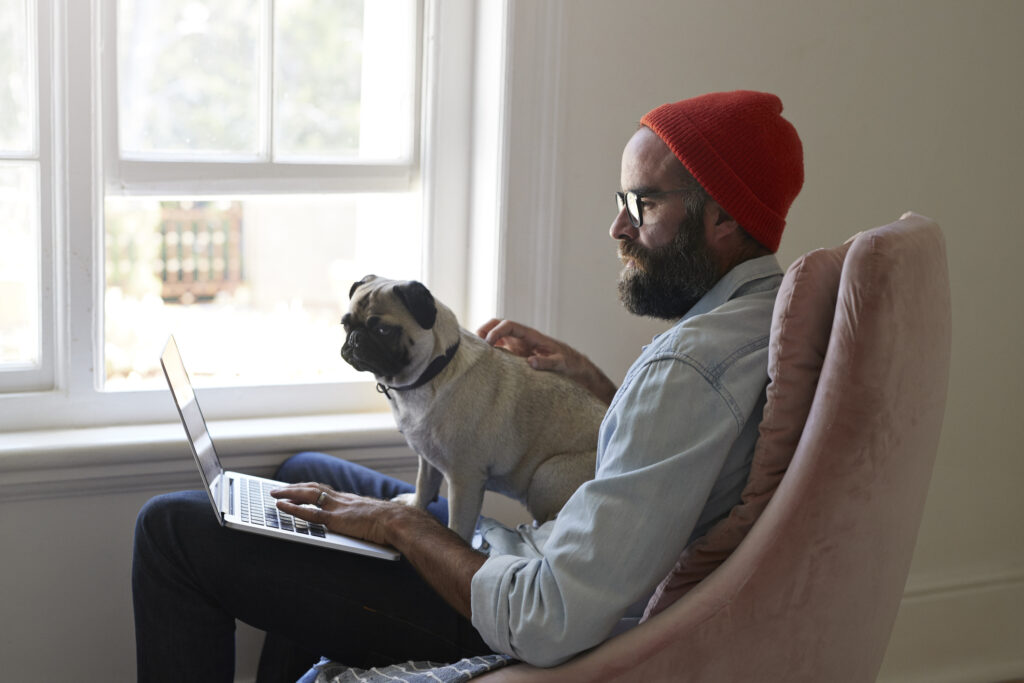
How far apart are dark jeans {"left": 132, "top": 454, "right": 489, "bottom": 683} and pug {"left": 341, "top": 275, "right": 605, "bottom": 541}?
21cm

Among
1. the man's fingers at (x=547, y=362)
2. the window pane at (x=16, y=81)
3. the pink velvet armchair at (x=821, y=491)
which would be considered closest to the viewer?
the pink velvet armchair at (x=821, y=491)

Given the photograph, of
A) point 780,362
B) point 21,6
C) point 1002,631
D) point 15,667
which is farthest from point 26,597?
point 1002,631

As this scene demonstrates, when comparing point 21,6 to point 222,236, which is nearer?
point 21,6

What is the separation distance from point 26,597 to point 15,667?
14 centimetres

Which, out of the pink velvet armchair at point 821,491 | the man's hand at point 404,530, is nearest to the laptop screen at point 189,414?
the man's hand at point 404,530

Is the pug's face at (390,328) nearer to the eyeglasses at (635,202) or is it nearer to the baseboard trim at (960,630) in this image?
the eyeglasses at (635,202)

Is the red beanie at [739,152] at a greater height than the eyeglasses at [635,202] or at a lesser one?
greater

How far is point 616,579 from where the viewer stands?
3.67 feet

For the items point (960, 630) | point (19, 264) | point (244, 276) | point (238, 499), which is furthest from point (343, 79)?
point (244, 276)

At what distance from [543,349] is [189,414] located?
0.64 meters

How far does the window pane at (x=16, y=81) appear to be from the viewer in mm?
1834

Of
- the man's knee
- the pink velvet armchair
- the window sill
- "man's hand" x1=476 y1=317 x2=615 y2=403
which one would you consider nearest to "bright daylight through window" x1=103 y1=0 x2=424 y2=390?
the window sill

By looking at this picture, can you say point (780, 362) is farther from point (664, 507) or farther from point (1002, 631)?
point (1002, 631)

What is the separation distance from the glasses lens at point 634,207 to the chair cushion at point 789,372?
272mm
